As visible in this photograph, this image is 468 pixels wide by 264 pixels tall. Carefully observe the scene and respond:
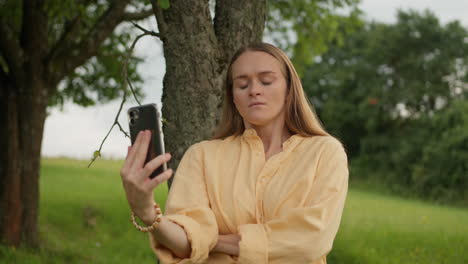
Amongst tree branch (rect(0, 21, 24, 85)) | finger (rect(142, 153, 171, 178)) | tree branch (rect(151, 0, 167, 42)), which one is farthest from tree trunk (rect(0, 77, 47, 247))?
finger (rect(142, 153, 171, 178))

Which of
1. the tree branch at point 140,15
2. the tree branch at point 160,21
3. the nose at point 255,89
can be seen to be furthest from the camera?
the tree branch at point 140,15

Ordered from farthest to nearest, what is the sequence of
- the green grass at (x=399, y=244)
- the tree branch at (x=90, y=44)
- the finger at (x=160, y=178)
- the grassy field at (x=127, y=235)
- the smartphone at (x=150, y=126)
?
1. the tree branch at (x=90, y=44)
2. the grassy field at (x=127, y=235)
3. the green grass at (x=399, y=244)
4. the smartphone at (x=150, y=126)
5. the finger at (x=160, y=178)

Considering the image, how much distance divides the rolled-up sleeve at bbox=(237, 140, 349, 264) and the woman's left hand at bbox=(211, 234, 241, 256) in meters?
0.05

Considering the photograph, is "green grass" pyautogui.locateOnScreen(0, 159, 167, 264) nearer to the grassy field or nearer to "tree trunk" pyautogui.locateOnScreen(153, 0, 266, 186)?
the grassy field

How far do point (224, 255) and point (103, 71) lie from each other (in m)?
9.59

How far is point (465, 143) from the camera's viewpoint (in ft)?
66.4

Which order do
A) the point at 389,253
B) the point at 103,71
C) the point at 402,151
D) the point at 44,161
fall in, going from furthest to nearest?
the point at 44,161 < the point at 402,151 < the point at 103,71 < the point at 389,253

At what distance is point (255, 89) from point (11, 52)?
696 centimetres

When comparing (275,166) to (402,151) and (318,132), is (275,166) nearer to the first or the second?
(318,132)

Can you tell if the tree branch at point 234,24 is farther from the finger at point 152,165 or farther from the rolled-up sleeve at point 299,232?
the finger at point 152,165

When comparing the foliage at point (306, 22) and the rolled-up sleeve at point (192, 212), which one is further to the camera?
the foliage at point (306, 22)

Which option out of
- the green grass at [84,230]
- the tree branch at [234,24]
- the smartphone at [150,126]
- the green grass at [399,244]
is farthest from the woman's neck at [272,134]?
the green grass at [84,230]

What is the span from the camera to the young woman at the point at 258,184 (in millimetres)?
2701

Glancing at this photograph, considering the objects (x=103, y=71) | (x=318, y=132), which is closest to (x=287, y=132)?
(x=318, y=132)
